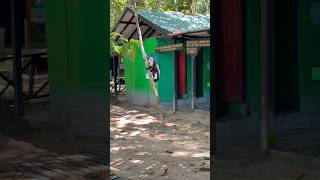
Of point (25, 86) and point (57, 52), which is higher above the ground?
point (57, 52)

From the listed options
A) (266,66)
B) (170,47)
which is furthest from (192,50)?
(266,66)

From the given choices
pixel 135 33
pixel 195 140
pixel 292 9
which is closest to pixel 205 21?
pixel 135 33

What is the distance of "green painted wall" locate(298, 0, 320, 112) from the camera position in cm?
362

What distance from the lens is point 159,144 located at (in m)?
7.58

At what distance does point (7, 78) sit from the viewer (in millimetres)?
3379

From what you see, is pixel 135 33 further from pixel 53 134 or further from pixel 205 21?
pixel 53 134

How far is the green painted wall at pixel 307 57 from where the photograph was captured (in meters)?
3.62

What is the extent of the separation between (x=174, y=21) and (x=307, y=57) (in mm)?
9625

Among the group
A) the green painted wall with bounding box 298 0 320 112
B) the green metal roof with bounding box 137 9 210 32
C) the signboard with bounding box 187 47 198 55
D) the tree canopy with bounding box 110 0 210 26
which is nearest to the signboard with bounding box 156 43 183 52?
the signboard with bounding box 187 47 198 55

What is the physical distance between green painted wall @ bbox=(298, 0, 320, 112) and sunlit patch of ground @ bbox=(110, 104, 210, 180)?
165 centimetres

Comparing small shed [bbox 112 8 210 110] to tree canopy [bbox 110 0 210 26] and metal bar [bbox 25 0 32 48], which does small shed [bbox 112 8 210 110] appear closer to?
tree canopy [bbox 110 0 210 26]

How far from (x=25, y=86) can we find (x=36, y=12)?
1.77ft

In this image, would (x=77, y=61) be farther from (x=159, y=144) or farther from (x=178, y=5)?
(x=178, y=5)

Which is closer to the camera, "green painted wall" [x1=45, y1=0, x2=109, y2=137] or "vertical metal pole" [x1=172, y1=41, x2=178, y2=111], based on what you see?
"green painted wall" [x1=45, y1=0, x2=109, y2=137]
